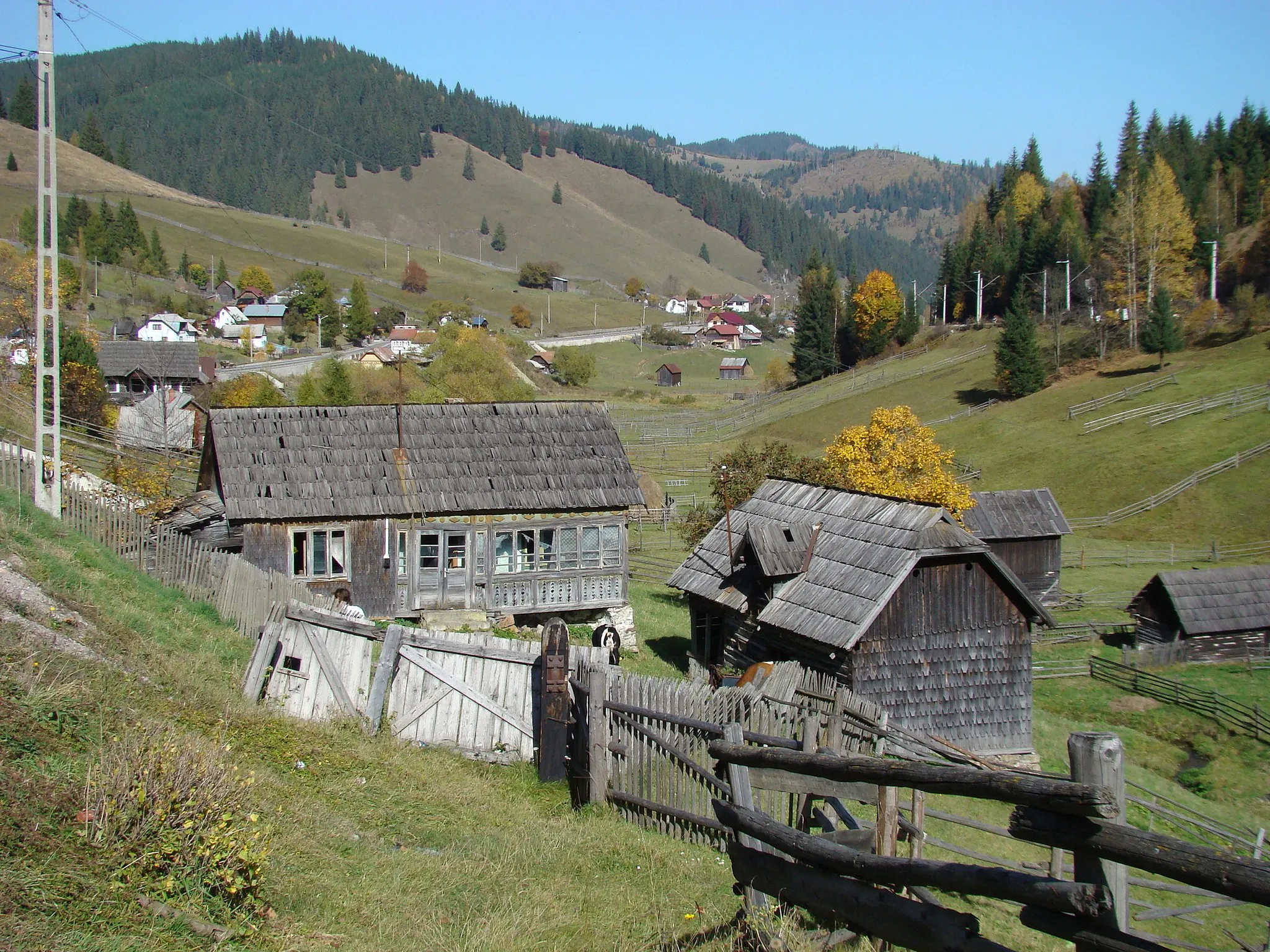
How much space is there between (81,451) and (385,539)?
74.4ft

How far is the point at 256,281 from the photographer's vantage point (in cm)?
13300

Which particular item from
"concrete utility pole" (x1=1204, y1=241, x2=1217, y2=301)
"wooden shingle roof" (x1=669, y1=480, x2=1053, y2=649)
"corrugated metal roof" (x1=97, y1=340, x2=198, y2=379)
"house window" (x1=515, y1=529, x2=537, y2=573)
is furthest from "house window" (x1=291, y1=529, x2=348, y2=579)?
"concrete utility pole" (x1=1204, y1=241, x2=1217, y2=301)

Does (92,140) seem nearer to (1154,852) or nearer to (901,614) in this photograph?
(901,614)

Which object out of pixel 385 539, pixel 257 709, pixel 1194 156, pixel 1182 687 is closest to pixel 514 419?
pixel 385 539

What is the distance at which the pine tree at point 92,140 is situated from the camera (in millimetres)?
183750

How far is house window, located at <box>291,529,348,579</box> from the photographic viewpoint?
2419 cm

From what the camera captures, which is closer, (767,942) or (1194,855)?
(1194,855)

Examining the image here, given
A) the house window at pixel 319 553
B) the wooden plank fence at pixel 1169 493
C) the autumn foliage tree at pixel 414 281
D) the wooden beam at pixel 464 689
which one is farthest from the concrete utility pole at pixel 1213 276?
the autumn foliage tree at pixel 414 281

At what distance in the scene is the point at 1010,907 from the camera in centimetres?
1259

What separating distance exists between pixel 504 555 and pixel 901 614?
32.4ft

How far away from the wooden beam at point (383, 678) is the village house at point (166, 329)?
88.6 metres

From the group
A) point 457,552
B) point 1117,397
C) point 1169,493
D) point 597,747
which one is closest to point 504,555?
point 457,552

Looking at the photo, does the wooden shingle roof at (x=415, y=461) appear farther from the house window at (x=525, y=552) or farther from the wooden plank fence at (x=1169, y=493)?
the wooden plank fence at (x=1169, y=493)

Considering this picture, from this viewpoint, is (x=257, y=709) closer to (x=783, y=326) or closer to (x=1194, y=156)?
(x=1194, y=156)
